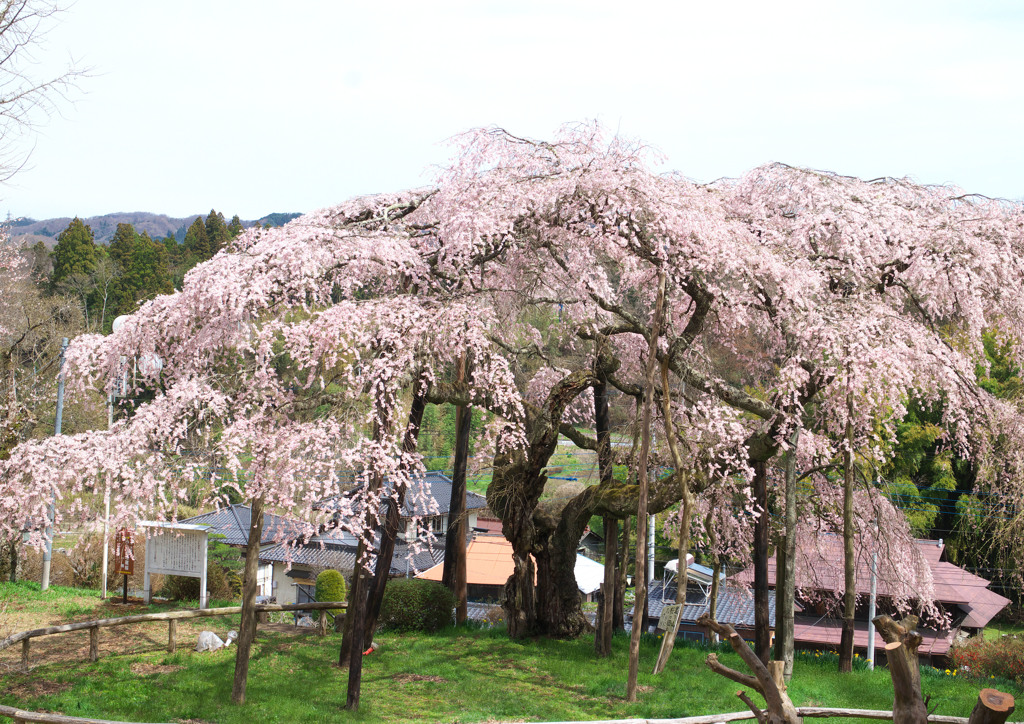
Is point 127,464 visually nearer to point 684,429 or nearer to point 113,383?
point 113,383

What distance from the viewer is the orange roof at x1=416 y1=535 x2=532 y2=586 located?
2744cm

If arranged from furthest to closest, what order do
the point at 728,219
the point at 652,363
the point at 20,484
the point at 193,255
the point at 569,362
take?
the point at 193,255
the point at 569,362
the point at 728,219
the point at 652,363
the point at 20,484

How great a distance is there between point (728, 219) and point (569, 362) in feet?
14.3

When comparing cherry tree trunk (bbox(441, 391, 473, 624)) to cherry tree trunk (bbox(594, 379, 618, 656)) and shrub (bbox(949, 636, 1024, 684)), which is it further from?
shrub (bbox(949, 636, 1024, 684))

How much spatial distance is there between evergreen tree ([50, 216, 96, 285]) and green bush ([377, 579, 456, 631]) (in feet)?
138

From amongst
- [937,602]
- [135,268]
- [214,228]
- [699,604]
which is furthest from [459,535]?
[214,228]

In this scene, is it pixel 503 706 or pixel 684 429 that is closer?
pixel 503 706

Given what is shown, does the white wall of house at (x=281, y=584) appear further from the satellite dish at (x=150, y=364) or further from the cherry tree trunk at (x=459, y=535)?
the satellite dish at (x=150, y=364)

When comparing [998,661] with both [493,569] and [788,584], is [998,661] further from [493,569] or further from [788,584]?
[493,569]

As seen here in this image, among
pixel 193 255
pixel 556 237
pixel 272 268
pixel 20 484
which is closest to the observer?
pixel 20 484

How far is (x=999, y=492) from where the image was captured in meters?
13.1

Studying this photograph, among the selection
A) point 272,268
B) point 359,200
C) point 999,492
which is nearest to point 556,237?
point 359,200

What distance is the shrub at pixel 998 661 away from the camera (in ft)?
37.4

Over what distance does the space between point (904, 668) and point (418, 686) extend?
7339mm
